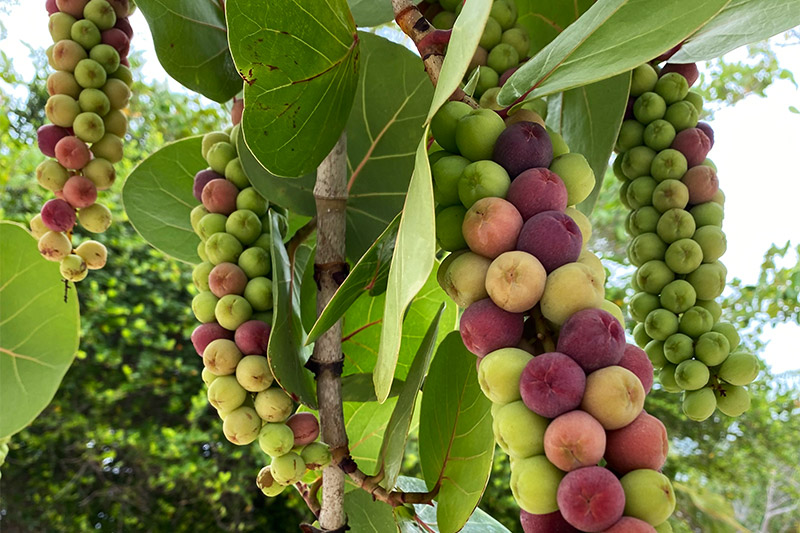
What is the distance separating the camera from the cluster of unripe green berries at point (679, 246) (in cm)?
40

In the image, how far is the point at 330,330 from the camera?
1.48 feet

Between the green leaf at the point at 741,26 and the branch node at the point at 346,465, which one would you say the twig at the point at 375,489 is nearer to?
the branch node at the point at 346,465

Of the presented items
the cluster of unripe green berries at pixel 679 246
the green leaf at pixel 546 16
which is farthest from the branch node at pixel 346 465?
the green leaf at pixel 546 16

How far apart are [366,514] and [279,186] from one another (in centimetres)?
24

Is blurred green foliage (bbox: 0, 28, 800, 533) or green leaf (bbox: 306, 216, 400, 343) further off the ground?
green leaf (bbox: 306, 216, 400, 343)

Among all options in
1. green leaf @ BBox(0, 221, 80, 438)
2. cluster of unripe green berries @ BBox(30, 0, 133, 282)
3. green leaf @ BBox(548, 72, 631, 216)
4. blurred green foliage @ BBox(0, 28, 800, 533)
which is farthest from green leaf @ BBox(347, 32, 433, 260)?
blurred green foliage @ BBox(0, 28, 800, 533)

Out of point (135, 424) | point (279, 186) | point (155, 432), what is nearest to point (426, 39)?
point (279, 186)

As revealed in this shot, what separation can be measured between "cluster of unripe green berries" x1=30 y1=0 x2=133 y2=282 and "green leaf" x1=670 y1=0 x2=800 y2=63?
0.45 m

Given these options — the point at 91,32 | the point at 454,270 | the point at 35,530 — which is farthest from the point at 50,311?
the point at 35,530

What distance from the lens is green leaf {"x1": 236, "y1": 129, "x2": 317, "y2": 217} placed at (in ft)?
1.50

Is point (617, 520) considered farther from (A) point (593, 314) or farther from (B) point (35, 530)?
(B) point (35, 530)

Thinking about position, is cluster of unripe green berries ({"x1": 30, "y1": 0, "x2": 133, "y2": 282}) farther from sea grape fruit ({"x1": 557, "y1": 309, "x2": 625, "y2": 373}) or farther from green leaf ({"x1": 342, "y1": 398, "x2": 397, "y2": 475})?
sea grape fruit ({"x1": 557, "y1": 309, "x2": 625, "y2": 373})

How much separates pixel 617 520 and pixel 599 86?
0.32 meters

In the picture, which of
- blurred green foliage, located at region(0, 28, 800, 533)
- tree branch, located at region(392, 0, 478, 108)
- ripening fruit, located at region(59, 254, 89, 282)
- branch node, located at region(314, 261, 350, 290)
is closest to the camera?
tree branch, located at region(392, 0, 478, 108)
